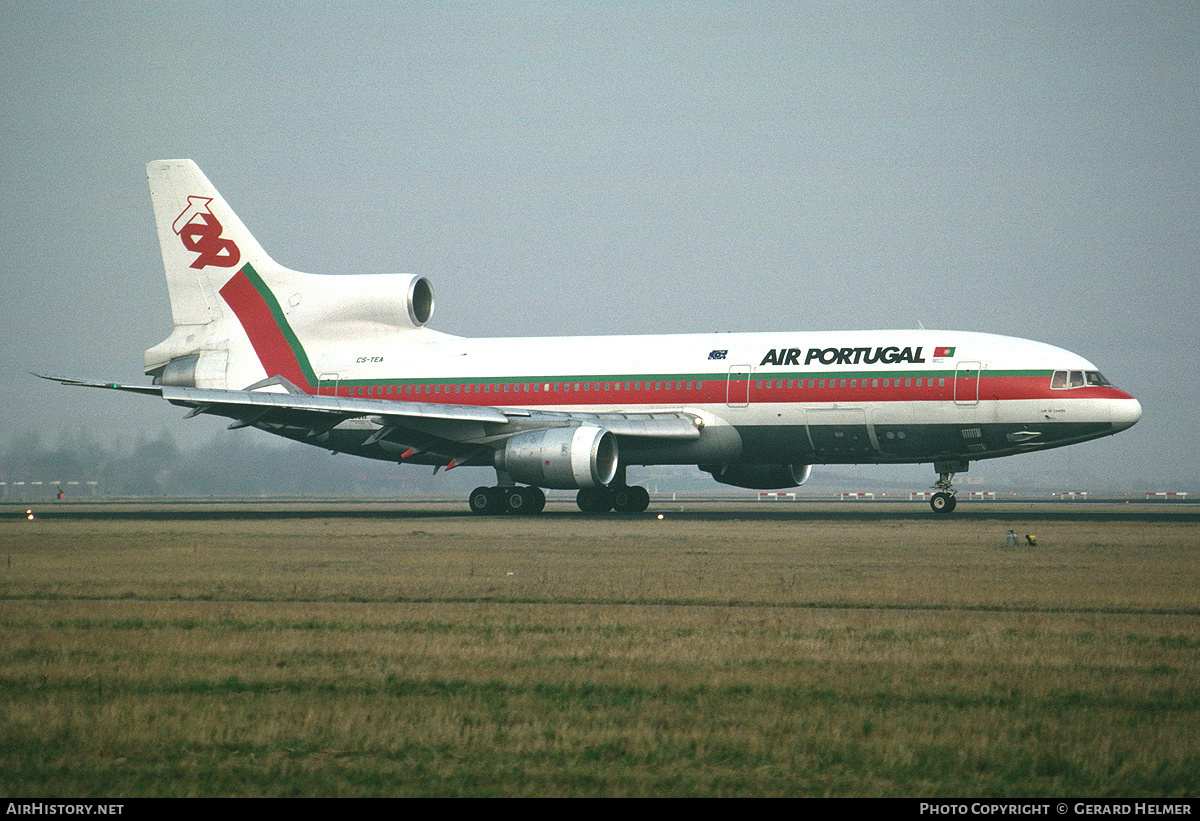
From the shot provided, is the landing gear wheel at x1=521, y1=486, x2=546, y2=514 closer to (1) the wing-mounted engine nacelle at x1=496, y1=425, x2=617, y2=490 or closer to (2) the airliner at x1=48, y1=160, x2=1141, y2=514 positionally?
(2) the airliner at x1=48, y1=160, x2=1141, y2=514

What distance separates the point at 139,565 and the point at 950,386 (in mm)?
22006

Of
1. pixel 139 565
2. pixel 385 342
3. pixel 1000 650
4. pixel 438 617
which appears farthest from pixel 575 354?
pixel 1000 650

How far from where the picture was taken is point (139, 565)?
19.6 metres

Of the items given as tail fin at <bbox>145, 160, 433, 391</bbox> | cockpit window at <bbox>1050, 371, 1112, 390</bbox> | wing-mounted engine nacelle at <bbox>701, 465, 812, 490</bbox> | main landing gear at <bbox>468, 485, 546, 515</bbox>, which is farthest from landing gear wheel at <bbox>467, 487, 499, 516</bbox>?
cockpit window at <bbox>1050, 371, 1112, 390</bbox>

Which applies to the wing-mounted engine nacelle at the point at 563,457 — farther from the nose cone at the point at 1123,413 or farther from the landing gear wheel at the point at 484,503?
the nose cone at the point at 1123,413

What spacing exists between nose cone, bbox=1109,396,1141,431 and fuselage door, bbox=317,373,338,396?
23.3m

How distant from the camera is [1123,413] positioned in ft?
110

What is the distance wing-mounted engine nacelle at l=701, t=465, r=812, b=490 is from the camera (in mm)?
39625

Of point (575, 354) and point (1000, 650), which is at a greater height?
point (575, 354)

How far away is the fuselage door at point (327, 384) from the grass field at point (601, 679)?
841 inches

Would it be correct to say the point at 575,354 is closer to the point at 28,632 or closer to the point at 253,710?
the point at 28,632
